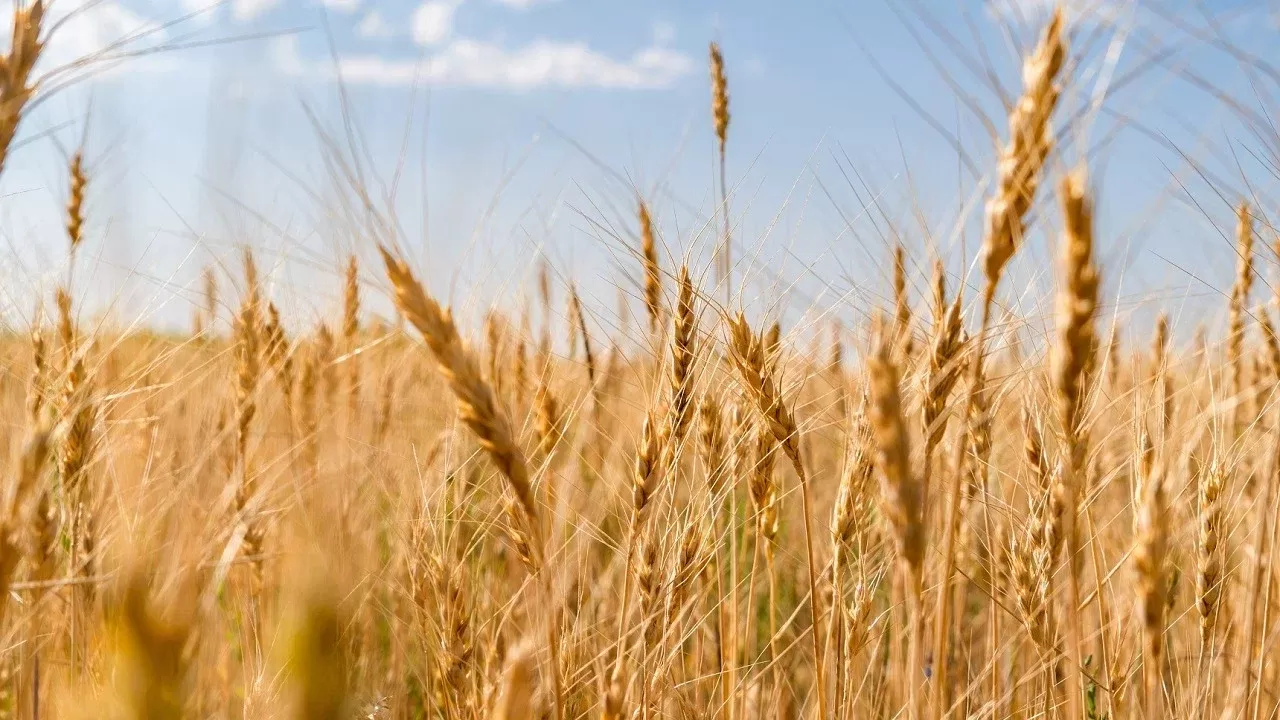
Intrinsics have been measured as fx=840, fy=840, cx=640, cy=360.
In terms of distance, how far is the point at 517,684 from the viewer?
29.5 inches

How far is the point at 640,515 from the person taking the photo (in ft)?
4.35

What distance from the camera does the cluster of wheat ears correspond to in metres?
0.89

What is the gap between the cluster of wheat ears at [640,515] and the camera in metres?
0.89

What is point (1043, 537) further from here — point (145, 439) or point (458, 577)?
point (145, 439)

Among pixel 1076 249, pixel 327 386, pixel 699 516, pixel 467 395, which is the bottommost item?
pixel 699 516

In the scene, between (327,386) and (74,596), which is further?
(327,386)

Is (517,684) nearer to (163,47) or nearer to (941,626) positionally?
(941,626)

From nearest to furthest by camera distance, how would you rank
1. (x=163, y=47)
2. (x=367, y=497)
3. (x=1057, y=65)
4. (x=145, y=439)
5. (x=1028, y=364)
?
(x=1057, y=65)
(x=163, y=47)
(x=1028, y=364)
(x=367, y=497)
(x=145, y=439)

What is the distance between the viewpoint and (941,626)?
1081 millimetres

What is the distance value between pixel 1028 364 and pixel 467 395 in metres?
1.11

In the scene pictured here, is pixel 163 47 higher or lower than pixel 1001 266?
higher

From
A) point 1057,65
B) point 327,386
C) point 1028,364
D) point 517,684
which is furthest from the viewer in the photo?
point 327,386

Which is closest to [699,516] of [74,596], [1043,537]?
[1043,537]

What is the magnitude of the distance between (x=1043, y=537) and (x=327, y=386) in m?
2.35
